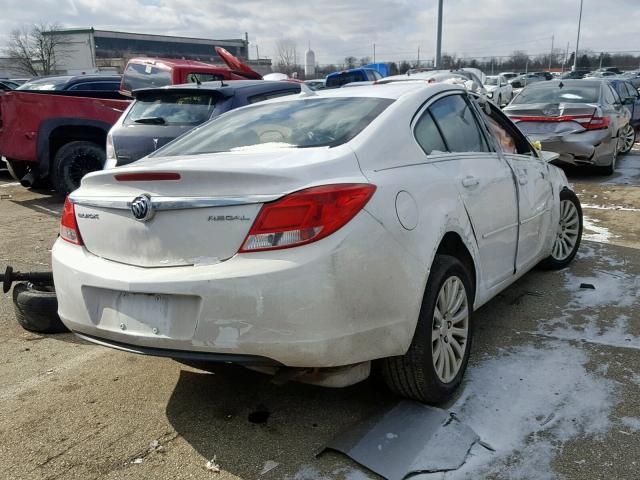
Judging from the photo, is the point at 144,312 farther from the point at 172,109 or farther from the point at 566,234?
the point at 172,109

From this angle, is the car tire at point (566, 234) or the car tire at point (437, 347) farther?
the car tire at point (566, 234)

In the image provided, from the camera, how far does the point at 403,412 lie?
2881 mm

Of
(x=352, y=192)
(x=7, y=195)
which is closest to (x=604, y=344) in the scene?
(x=352, y=192)

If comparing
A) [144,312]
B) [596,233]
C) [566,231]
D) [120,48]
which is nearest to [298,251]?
[144,312]

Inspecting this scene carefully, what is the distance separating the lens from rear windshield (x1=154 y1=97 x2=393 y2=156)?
301 cm

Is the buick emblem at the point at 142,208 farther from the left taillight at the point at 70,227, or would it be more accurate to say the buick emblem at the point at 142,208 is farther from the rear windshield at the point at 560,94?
the rear windshield at the point at 560,94

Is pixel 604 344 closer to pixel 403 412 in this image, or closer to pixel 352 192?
pixel 403 412

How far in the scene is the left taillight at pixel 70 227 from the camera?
2926mm

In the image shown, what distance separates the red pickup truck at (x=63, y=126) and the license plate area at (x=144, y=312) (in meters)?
5.76

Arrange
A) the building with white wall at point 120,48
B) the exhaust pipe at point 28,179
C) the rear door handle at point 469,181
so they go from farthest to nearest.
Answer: the building with white wall at point 120,48 → the exhaust pipe at point 28,179 → the rear door handle at point 469,181

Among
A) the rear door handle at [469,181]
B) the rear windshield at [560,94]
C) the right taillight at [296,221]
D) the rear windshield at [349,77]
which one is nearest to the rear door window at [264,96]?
the rear door handle at [469,181]

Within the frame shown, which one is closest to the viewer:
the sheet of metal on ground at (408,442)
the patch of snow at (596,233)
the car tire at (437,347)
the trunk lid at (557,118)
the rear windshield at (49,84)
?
the sheet of metal on ground at (408,442)

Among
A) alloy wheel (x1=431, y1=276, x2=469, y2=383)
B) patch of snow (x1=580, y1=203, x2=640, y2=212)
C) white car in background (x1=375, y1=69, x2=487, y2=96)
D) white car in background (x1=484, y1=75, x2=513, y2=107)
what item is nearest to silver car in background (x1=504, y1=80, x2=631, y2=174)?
white car in background (x1=375, y1=69, x2=487, y2=96)

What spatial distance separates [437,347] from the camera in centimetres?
295
